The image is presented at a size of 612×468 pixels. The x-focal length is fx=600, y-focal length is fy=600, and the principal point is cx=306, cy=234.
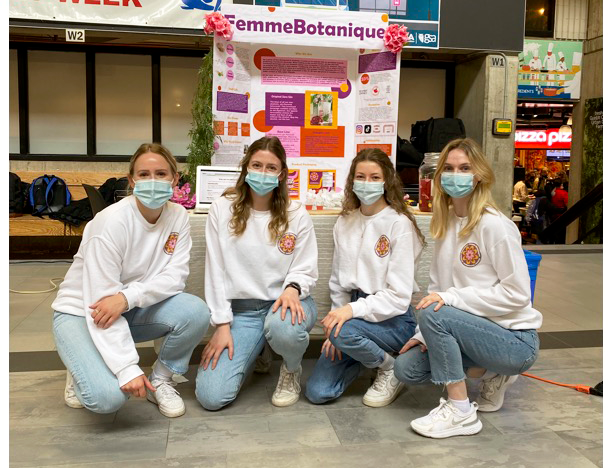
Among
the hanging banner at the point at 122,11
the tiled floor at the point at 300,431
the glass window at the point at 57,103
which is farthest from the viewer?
the glass window at the point at 57,103

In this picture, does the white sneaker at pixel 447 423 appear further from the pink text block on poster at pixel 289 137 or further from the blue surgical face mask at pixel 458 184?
the pink text block on poster at pixel 289 137

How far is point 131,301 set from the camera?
2.43 metres

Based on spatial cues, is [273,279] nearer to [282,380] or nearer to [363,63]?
[282,380]

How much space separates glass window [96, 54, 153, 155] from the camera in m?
7.71

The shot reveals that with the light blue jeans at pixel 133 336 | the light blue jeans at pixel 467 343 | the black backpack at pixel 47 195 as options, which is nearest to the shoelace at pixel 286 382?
the light blue jeans at pixel 133 336

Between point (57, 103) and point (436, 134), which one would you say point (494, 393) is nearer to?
point (436, 134)

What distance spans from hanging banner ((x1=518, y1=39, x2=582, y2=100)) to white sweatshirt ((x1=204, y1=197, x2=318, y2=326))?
7.22 metres

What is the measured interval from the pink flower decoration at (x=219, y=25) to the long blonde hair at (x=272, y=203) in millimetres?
1167

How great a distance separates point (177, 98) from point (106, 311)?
599 centimetres

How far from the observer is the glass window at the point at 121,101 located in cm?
771

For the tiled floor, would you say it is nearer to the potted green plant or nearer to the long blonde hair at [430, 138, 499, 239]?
the long blonde hair at [430, 138, 499, 239]

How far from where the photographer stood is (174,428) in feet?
8.05

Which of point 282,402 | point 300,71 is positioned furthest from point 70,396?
point 300,71

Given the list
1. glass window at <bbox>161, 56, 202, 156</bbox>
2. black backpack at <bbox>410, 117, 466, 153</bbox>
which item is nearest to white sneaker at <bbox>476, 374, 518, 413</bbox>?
black backpack at <bbox>410, 117, 466, 153</bbox>
